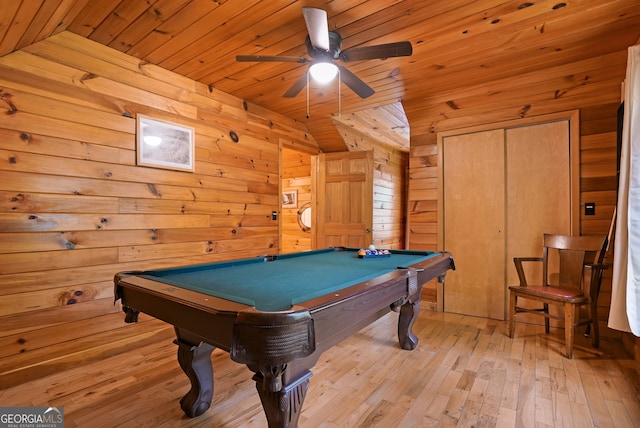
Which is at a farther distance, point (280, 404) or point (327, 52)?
point (327, 52)

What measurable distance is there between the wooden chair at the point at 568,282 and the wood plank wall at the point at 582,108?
24 cm

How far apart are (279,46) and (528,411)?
2930 millimetres

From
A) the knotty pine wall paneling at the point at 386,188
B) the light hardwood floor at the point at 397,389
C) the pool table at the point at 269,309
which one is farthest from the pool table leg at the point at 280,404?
the knotty pine wall paneling at the point at 386,188

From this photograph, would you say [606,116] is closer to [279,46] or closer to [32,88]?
[279,46]

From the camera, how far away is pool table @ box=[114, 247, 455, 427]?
0.96 m

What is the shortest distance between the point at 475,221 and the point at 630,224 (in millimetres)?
1514

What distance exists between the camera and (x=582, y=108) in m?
2.90

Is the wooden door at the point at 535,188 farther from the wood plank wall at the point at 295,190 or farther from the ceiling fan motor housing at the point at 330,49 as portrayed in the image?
the wood plank wall at the point at 295,190

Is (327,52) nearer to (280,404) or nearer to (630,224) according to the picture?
(280,404)

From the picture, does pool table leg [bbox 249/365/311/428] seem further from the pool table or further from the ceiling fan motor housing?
the ceiling fan motor housing

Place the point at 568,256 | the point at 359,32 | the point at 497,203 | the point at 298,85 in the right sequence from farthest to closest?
the point at 497,203 → the point at 568,256 → the point at 298,85 → the point at 359,32

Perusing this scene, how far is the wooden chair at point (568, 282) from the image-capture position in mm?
2412

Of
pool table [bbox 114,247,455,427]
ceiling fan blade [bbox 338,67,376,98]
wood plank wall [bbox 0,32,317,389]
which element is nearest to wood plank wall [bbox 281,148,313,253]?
wood plank wall [bbox 0,32,317,389]

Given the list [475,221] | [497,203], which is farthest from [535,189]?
[475,221]
